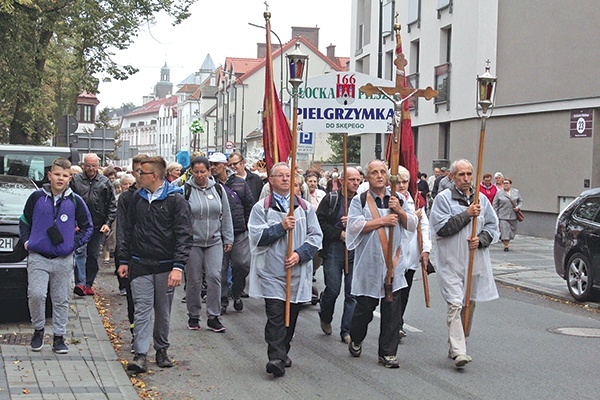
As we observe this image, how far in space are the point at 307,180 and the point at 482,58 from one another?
57.3 feet

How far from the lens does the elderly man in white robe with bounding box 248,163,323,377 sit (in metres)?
7.99

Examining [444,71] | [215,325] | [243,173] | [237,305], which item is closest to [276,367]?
[215,325]

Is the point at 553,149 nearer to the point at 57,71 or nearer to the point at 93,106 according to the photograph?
the point at 57,71

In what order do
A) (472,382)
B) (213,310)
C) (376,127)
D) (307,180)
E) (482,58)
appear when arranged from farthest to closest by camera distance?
(482,58), (307,180), (376,127), (213,310), (472,382)

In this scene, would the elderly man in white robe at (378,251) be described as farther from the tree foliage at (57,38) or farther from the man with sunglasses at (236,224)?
the tree foliage at (57,38)

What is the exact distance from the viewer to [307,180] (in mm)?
13352

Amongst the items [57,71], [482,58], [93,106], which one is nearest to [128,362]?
[482,58]

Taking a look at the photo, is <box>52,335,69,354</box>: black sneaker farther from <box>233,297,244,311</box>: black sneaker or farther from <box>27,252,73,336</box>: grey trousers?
<box>233,297,244,311</box>: black sneaker

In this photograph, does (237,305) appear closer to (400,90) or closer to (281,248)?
(281,248)

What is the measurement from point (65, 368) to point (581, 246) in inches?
326

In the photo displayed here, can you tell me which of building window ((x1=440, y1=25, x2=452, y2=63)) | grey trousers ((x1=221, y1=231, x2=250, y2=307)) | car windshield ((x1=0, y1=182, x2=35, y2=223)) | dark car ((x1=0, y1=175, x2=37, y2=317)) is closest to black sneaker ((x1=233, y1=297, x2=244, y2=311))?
grey trousers ((x1=221, y1=231, x2=250, y2=307))

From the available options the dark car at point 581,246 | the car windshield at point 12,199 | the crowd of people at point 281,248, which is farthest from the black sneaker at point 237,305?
the dark car at point 581,246

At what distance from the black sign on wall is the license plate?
17.3 m

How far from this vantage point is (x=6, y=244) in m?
9.88
